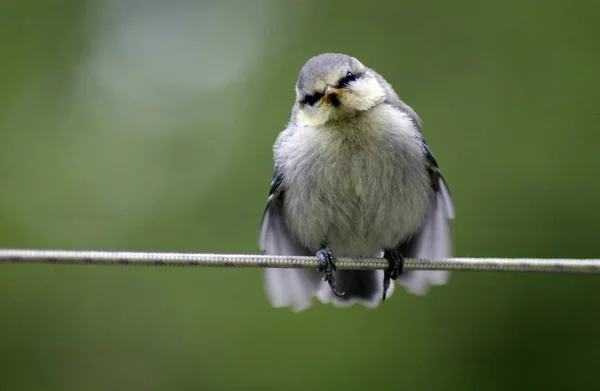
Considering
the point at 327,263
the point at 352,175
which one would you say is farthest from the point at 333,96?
the point at 327,263

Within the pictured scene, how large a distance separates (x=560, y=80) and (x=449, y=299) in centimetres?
150

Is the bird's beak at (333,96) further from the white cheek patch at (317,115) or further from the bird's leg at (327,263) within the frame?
the bird's leg at (327,263)

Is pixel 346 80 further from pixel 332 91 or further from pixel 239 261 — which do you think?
pixel 239 261

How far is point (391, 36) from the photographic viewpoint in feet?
15.3

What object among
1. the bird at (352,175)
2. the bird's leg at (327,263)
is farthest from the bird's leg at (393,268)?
the bird's leg at (327,263)

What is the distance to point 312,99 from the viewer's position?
2932 millimetres

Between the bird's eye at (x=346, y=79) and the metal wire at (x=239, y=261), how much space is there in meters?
0.83

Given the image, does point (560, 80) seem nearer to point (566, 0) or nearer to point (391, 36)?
point (566, 0)

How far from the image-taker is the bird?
9.42ft

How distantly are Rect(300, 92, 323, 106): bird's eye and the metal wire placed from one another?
0.79 metres

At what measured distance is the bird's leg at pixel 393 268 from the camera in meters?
2.98

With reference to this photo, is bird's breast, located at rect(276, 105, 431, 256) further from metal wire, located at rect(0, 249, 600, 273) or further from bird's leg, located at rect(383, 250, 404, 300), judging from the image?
metal wire, located at rect(0, 249, 600, 273)

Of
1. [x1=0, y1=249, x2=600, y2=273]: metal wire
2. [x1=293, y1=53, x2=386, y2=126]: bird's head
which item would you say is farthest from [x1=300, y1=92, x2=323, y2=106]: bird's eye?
[x1=0, y1=249, x2=600, y2=273]: metal wire

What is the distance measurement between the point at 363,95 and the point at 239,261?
1.20 m
